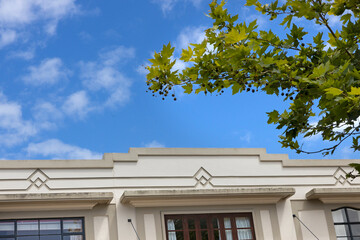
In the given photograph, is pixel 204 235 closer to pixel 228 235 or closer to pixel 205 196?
pixel 228 235

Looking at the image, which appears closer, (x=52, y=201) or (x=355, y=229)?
(x=52, y=201)

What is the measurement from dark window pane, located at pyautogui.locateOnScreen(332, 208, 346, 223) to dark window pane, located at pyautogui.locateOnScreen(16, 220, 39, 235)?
8.16 m

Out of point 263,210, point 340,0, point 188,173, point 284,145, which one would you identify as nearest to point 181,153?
point 188,173

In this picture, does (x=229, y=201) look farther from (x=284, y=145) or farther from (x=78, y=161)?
(x=284, y=145)

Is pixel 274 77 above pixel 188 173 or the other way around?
the other way around

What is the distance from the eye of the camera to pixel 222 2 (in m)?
6.00

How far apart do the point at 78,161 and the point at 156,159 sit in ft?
6.87

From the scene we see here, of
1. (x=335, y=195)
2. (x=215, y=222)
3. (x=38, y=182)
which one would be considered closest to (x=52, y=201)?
(x=38, y=182)

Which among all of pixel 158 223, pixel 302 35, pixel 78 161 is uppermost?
pixel 78 161

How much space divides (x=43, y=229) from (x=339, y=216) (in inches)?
322

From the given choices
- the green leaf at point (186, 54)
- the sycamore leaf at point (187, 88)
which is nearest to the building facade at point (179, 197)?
the sycamore leaf at point (187, 88)

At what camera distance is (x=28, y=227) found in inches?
471

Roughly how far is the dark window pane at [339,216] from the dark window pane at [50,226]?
766 centimetres

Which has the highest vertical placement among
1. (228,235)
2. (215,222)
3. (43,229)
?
(43,229)
